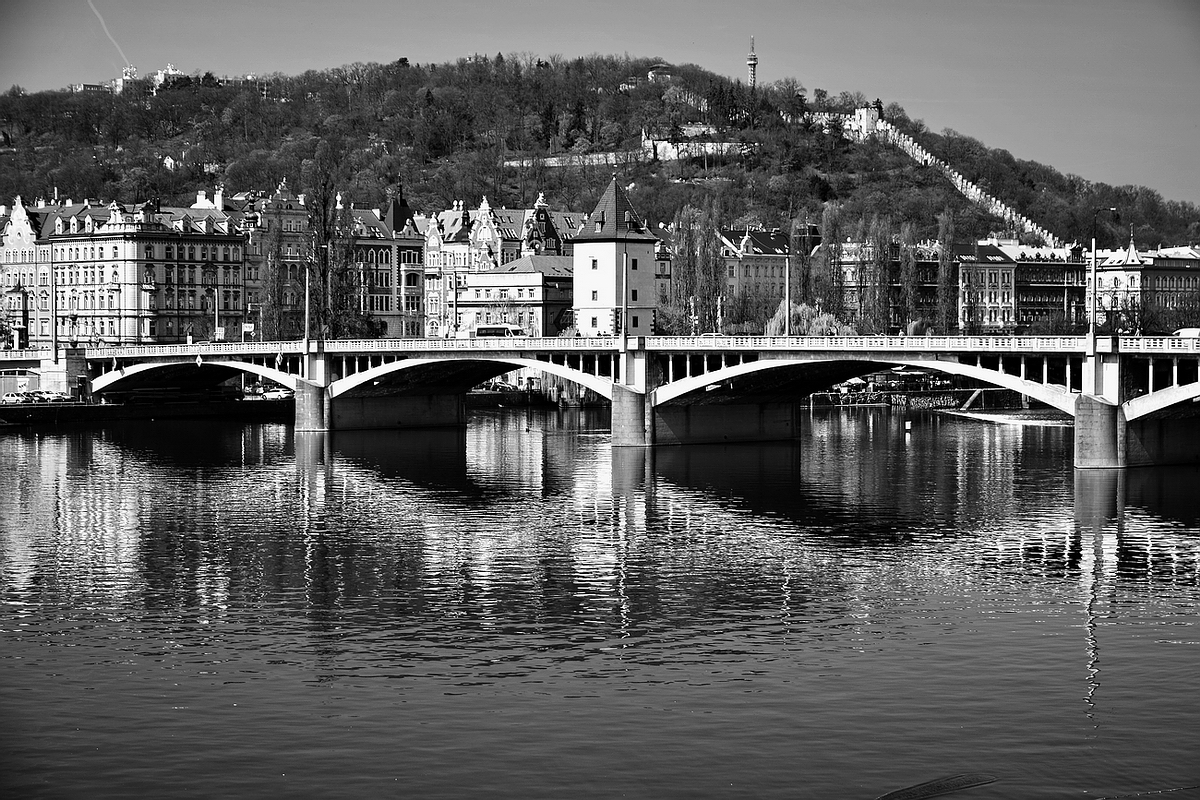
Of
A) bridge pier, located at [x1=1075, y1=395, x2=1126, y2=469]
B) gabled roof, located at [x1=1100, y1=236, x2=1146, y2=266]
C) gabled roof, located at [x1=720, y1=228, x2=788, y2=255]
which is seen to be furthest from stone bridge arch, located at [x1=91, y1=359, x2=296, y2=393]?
gabled roof, located at [x1=1100, y1=236, x2=1146, y2=266]

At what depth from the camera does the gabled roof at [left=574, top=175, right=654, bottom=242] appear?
9572 centimetres

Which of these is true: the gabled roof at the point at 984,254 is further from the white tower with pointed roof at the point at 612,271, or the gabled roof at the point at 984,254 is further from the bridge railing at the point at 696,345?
the bridge railing at the point at 696,345

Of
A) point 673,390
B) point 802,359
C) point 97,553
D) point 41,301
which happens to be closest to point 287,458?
point 673,390

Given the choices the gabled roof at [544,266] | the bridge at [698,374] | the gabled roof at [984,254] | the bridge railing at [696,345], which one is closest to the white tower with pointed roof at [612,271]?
the bridge at [698,374]

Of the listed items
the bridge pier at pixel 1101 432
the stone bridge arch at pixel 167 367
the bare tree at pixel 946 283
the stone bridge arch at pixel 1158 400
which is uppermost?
the bare tree at pixel 946 283

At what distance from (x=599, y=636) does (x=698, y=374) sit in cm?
4559

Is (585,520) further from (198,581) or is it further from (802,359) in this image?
(802,359)

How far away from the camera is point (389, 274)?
477 ft

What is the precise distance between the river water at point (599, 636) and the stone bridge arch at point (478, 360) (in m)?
14.5

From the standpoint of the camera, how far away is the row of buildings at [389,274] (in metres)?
129

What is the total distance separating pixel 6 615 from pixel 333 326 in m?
66.3

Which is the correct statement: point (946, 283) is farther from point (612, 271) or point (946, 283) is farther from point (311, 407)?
point (311, 407)

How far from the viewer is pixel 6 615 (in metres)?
40.2

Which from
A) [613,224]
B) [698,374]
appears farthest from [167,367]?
[698,374]
